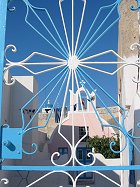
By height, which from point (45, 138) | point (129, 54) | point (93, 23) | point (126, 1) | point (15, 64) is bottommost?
point (45, 138)

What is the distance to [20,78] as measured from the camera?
10664mm

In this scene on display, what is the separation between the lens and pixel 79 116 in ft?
55.6

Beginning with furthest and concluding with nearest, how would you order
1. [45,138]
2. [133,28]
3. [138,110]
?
[45,138], [133,28], [138,110]

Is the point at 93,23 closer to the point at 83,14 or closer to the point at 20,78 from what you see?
the point at 83,14

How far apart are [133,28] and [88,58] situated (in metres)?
3.85

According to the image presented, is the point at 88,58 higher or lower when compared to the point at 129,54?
lower

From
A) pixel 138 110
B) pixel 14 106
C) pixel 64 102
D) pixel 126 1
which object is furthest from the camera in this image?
pixel 14 106

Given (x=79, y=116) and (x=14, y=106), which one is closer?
(x=14, y=106)

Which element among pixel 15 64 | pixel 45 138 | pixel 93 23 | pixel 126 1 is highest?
pixel 126 1

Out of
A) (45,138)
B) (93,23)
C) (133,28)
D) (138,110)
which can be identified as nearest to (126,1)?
(133,28)

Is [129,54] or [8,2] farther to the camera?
[129,54]

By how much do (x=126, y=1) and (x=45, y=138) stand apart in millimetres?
10612

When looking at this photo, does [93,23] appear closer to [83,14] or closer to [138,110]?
[83,14]

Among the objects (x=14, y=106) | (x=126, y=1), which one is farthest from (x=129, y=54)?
(x=14, y=106)
